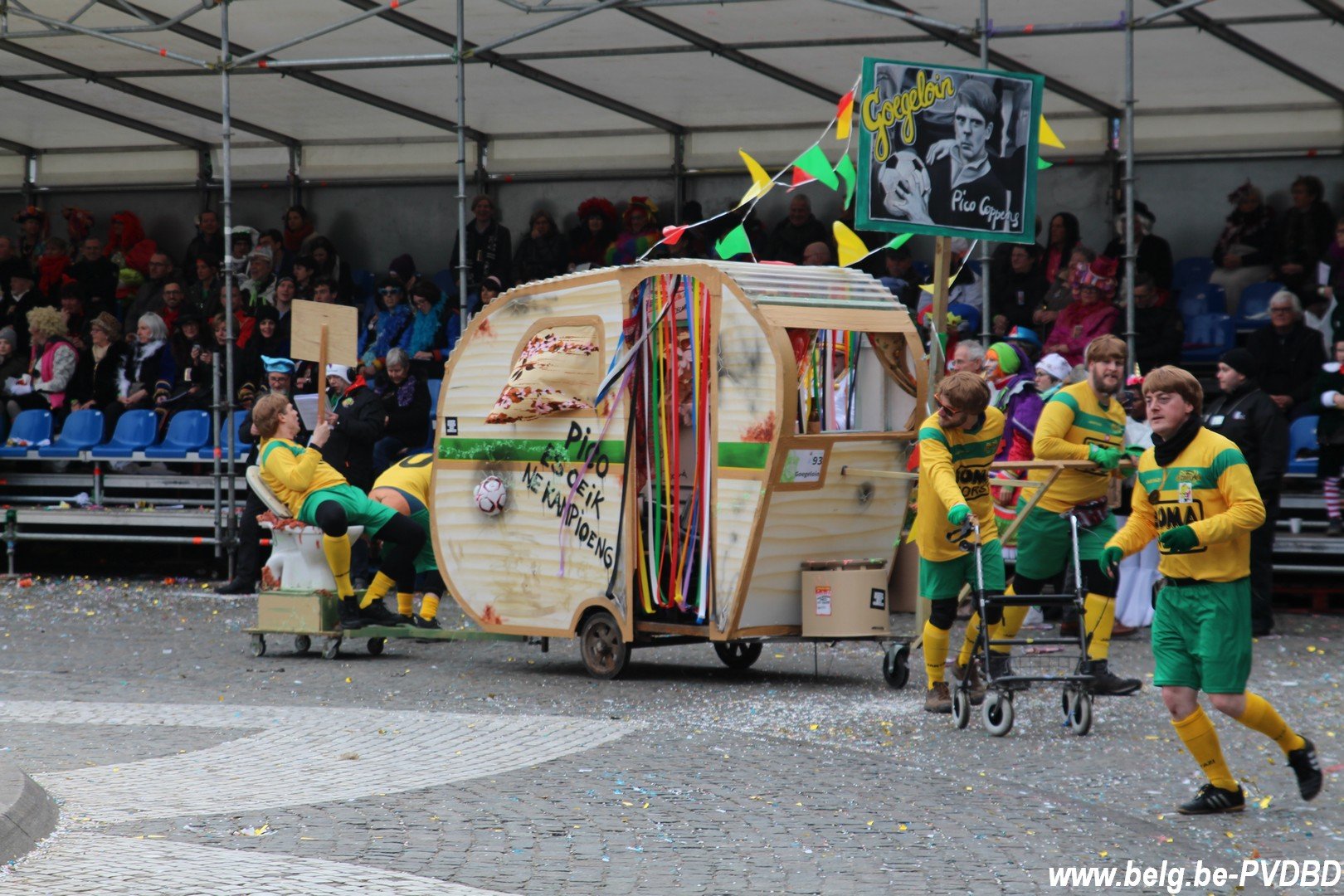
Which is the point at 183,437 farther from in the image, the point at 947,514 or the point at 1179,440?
the point at 1179,440

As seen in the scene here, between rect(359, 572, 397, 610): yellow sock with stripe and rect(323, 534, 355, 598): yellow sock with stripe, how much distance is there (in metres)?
0.12

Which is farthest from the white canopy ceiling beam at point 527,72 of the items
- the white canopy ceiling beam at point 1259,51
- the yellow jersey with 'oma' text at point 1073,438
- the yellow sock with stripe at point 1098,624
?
the yellow sock with stripe at point 1098,624

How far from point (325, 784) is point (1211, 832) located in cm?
342

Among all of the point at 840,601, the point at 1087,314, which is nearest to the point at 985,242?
the point at 1087,314

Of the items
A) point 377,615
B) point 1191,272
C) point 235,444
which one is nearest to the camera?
point 377,615

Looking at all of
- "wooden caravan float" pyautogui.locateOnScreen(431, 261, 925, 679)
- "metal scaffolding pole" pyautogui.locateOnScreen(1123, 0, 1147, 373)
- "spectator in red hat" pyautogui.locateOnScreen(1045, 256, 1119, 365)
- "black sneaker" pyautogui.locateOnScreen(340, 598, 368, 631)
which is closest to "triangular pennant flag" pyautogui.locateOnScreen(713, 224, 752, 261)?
"wooden caravan float" pyautogui.locateOnScreen(431, 261, 925, 679)

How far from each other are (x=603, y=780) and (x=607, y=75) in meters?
9.20

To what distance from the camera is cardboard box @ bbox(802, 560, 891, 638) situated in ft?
32.5

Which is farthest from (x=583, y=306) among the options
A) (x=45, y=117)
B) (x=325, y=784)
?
(x=45, y=117)

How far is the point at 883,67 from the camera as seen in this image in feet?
31.8

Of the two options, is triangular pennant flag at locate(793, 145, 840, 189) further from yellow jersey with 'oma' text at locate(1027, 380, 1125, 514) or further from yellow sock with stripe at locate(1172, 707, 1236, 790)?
yellow sock with stripe at locate(1172, 707, 1236, 790)

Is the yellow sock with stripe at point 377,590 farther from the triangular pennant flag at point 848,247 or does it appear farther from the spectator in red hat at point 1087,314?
the spectator in red hat at point 1087,314

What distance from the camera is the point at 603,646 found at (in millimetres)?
10484

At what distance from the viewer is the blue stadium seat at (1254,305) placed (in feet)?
48.9
